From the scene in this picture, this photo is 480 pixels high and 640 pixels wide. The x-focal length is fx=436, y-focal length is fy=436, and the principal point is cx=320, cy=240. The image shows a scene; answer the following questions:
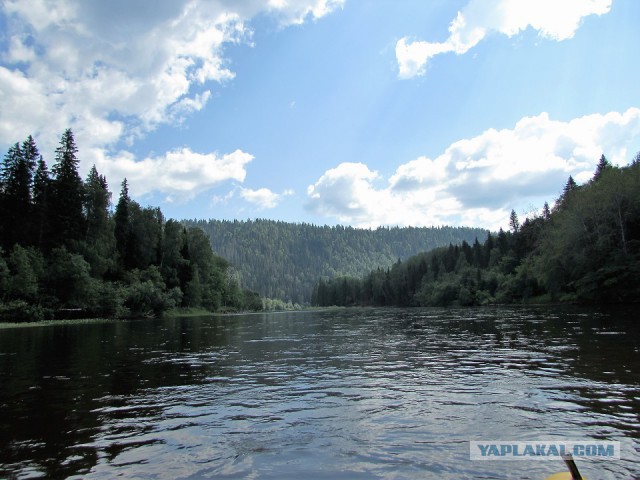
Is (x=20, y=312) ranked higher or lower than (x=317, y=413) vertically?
higher

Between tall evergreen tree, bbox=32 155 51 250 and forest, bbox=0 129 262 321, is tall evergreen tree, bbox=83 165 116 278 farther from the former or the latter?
tall evergreen tree, bbox=32 155 51 250

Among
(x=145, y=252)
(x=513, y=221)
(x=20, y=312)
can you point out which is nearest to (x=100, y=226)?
(x=145, y=252)

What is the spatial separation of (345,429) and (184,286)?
360 feet

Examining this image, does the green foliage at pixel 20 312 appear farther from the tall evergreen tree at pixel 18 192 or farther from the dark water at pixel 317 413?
the dark water at pixel 317 413

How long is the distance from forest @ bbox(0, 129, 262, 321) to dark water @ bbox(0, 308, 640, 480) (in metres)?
53.5

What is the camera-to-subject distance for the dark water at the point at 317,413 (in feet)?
24.1

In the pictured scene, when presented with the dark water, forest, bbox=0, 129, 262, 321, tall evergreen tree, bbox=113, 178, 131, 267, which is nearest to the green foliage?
→ forest, bbox=0, 129, 262, 321

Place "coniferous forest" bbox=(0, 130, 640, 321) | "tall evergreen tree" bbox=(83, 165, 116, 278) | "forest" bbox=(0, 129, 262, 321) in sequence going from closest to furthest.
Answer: "coniferous forest" bbox=(0, 130, 640, 321), "forest" bbox=(0, 129, 262, 321), "tall evergreen tree" bbox=(83, 165, 116, 278)

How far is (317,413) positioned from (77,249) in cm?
8015

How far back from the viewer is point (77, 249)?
7800 cm

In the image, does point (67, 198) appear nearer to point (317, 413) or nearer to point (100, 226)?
point (100, 226)

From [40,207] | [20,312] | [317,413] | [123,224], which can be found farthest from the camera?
[123,224]

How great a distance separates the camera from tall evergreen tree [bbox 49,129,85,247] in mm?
79625

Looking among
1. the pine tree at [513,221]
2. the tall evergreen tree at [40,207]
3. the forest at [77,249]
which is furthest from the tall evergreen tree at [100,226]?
the pine tree at [513,221]
